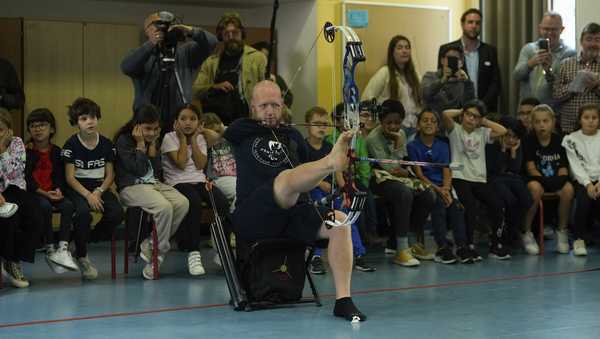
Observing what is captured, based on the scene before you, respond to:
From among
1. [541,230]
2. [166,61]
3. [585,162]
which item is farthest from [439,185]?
[166,61]

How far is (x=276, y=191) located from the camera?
4.60 m

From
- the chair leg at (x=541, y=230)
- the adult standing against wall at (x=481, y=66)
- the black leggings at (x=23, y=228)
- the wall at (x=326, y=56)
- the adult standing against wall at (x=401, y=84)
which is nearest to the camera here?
the black leggings at (x=23, y=228)

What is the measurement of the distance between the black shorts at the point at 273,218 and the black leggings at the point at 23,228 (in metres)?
1.42

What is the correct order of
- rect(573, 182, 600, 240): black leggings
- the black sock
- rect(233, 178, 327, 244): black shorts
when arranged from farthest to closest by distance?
rect(573, 182, 600, 240): black leggings
rect(233, 178, 327, 244): black shorts
the black sock

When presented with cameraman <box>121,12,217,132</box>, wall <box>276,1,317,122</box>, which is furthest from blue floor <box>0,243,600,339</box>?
wall <box>276,1,317,122</box>

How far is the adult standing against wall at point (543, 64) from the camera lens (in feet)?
25.6

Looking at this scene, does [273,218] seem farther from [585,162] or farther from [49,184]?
[585,162]

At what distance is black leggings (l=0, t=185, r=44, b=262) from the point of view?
5504mm

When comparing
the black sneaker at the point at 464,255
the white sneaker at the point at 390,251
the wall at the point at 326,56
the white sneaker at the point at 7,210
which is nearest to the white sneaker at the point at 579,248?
the black sneaker at the point at 464,255

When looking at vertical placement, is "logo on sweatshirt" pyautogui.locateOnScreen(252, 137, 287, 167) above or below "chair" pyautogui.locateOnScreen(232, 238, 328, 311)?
above

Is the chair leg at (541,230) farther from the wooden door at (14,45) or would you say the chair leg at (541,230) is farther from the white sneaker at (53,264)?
the wooden door at (14,45)

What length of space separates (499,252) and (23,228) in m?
3.18

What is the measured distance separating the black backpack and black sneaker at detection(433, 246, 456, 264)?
75.6 inches

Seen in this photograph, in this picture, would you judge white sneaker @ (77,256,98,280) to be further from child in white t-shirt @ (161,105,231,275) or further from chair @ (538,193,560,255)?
chair @ (538,193,560,255)
